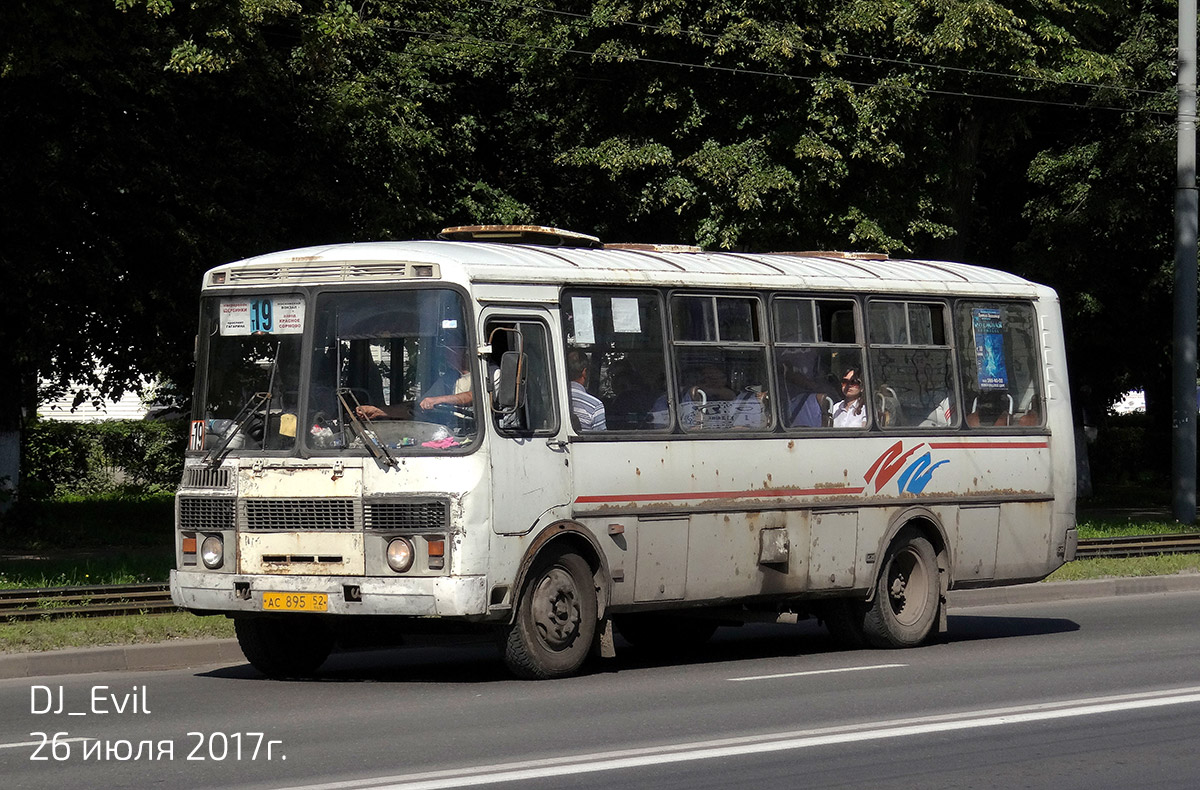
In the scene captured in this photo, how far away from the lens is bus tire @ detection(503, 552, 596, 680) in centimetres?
1171

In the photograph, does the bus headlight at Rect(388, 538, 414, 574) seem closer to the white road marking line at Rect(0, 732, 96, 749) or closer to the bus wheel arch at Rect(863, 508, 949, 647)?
the white road marking line at Rect(0, 732, 96, 749)

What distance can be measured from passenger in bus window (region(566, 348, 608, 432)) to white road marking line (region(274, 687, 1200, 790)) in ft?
11.4

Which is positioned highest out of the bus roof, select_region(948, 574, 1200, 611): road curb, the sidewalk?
the bus roof

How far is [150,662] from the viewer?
42.4 feet

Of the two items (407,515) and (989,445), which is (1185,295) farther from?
(407,515)

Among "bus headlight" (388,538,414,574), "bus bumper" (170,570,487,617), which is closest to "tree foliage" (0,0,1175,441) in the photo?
"bus bumper" (170,570,487,617)

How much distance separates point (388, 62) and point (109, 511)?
9.43 meters

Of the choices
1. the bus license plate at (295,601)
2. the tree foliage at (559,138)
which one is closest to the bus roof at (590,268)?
the bus license plate at (295,601)

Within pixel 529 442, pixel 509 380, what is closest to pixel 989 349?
pixel 529 442

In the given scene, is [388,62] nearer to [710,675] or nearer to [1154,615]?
[1154,615]

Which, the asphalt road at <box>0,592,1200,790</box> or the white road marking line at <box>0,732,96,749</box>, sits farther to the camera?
the white road marking line at <box>0,732,96,749</box>

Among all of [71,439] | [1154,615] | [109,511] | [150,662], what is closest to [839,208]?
[1154,615]

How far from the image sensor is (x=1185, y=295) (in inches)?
1008

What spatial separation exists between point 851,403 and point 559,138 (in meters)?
16.1
